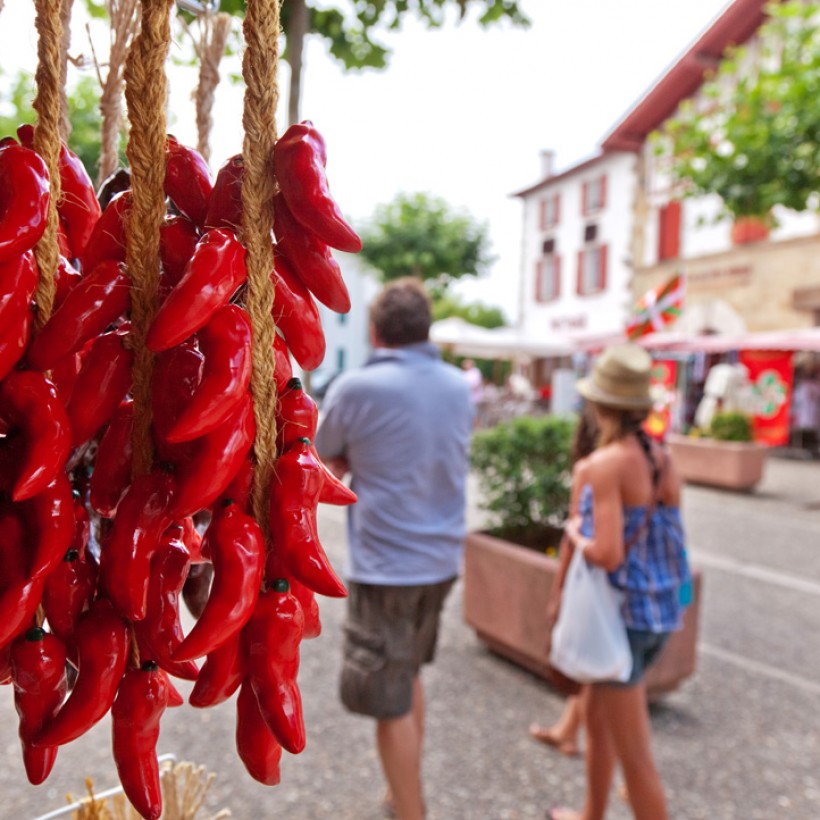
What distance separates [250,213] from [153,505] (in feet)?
0.96

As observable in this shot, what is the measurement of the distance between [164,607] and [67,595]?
0.10 meters

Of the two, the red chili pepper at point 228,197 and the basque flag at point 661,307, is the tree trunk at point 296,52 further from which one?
the basque flag at point 661,307

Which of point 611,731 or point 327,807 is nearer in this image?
point 611,731

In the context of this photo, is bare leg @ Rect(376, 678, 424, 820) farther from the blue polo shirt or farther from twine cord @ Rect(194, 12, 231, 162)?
twine cord @ Rect(194, 12, 231, 162)

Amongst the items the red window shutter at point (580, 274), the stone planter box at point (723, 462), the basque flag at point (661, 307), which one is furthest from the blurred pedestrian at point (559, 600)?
the red window shutter at point (580, 274)

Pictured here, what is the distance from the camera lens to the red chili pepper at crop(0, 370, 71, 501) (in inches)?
26.0

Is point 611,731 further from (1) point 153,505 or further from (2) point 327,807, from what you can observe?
(1) point 153,505

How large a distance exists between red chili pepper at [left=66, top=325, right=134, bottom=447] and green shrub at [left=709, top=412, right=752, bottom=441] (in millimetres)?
11168

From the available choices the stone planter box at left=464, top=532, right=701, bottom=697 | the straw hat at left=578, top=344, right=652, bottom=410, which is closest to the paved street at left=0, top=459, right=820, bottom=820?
the stone planter box at left=464, top=532, right=701, bottom=697

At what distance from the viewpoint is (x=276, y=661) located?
0.73 m

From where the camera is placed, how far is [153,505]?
703mm

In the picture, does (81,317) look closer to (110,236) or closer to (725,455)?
(110,236)

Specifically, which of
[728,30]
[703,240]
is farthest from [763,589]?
[728,30]

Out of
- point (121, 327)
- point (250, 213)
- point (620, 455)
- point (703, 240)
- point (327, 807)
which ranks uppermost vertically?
point (703, 240)
